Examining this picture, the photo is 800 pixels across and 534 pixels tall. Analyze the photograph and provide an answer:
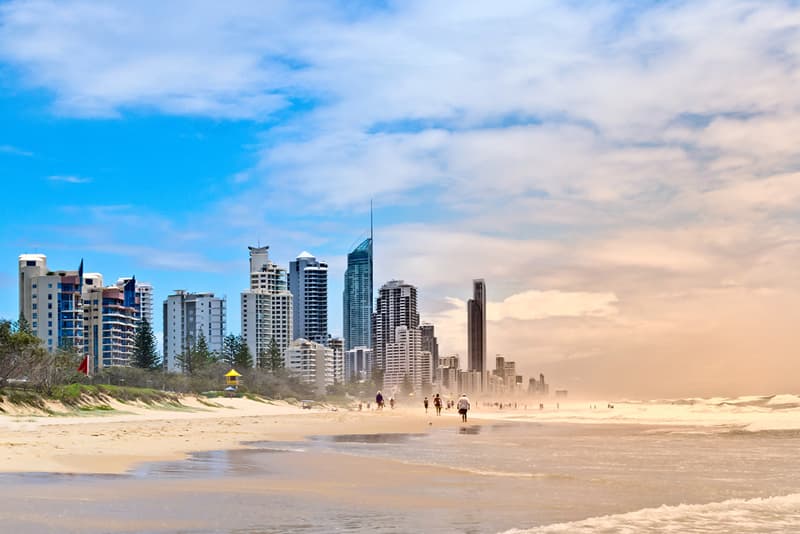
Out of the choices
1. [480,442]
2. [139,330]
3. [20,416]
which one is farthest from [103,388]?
[139,330]

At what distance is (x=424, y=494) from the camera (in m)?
14.9

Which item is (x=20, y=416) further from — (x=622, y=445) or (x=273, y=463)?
(x=622, y=445)

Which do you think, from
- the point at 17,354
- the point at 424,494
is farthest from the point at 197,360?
the point at 424,494

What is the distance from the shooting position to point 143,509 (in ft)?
39.9

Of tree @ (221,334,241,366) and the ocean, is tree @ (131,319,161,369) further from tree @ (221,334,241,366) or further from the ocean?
the ocean

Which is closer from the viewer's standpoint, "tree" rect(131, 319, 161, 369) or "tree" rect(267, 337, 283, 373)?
"tree" rect(131, 319, 161, 369)

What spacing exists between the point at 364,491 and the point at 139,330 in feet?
468

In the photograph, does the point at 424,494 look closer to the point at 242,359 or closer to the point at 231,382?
the point at 231,382

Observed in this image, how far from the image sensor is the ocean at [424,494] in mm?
11336

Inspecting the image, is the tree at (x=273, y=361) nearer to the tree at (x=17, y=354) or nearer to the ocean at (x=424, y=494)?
the tree at (x=17, y=354)

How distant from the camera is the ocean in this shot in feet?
37.2

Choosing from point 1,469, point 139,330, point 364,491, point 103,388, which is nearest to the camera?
point 364,491

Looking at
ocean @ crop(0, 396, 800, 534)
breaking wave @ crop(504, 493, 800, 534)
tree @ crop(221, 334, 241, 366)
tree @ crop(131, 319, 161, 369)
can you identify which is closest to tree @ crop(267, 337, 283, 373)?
tree @ crop(221, 334, 241, 366)

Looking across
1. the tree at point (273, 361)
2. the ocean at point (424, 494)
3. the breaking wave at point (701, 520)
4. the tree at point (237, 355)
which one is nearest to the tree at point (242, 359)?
the tree at point (237, 355)
